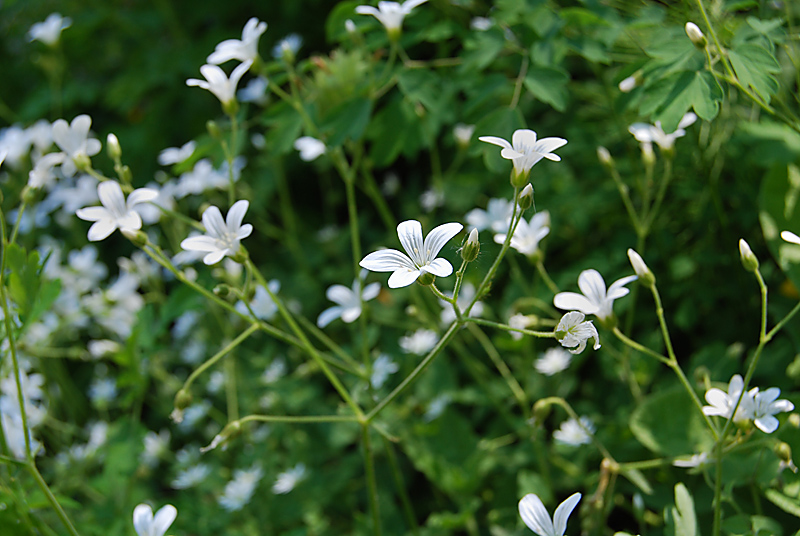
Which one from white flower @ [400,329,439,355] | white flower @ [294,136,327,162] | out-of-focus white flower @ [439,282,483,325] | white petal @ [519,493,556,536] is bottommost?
white flower @ [400,329,439,355]

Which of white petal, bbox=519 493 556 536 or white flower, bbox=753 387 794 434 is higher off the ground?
white petal, bbox=519 493 556 536

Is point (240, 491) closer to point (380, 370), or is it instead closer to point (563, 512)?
point (380, 370)

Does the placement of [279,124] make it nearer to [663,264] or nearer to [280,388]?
[280,388]

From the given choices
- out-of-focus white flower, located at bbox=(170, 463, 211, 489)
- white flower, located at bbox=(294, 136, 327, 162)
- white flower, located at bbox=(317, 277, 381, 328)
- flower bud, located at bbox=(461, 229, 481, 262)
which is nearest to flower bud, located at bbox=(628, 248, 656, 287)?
flower bud, located at bbox=(461, 229, 481, 262)

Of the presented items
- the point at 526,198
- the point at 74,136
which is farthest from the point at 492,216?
the point at 74,136

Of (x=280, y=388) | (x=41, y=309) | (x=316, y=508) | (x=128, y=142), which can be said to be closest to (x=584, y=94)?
(x=280, y=388)

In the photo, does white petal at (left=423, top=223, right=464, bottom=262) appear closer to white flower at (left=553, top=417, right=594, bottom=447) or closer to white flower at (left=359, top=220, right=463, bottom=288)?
white flower at (left=359, top=220, right=463, bottom=288)

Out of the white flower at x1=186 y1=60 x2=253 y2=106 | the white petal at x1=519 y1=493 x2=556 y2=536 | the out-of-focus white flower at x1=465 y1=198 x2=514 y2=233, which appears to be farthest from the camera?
the out-of-focus white flower at x1=465 y1=198 x2=514 y2=233
